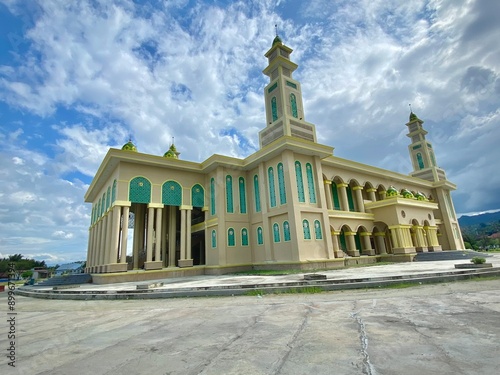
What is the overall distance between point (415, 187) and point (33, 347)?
3471 centimetres

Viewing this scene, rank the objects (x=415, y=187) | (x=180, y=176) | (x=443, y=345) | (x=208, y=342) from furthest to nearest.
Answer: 1. (x=415, y=187)
2. (x=180, y=176)
3. (x=208, y=342)
4. (x=443, y=345)

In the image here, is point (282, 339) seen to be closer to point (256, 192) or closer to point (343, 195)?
point (256, 192)

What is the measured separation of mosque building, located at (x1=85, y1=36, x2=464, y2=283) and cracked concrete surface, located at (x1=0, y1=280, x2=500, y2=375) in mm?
11720

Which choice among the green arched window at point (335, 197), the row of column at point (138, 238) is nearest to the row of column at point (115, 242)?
the row of column at point (138, 238)

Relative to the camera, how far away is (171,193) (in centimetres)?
2084

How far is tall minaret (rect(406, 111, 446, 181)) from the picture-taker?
3300 cm

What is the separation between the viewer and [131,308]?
7547 mm

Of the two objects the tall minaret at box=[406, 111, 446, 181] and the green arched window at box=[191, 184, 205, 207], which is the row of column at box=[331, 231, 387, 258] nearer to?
the green arched window at box=[191, 184, 205, 207]

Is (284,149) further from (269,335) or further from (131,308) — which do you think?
(269,335)

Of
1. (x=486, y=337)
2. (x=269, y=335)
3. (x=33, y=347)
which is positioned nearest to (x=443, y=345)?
(x=486, y=337)

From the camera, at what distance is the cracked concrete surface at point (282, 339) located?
294cm

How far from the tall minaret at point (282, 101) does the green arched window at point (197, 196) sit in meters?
6.02

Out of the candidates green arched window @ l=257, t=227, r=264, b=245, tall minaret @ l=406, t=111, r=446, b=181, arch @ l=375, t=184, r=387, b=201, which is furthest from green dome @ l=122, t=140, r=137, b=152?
tall minaret @ l=406, t=111, r=446, b=181

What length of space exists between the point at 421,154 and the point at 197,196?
27.8 m
